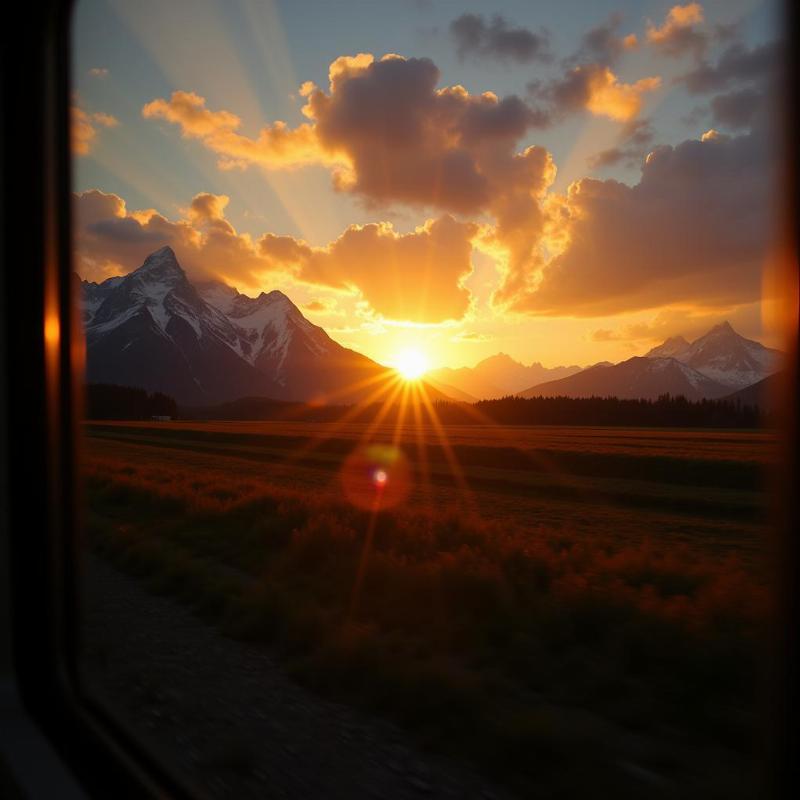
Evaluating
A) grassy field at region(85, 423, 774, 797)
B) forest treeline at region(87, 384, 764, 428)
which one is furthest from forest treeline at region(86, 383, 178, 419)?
grassy field at region(85, 423, 774, 797)

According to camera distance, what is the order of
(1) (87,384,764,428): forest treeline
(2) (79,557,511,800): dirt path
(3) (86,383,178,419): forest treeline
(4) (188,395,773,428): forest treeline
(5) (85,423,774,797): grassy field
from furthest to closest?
(3) (86,383,178,419): forest treeline, (1) (87,384,764,428): forest treeline, (4) (188,395,773,428): forest treeline, (5) (85,423,774,797): grassy field, (2) (79,557,511,800): dirt path

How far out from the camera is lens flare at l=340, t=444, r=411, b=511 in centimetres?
1334

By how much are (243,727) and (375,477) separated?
1703 cm

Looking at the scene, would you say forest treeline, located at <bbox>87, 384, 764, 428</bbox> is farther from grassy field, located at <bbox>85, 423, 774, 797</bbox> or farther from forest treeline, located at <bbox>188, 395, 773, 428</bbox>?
grassy field, located at <bbox>85, 423, 774, 797</bbox>

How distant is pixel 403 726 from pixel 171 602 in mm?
3366

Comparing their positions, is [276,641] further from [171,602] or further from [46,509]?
[46,509]

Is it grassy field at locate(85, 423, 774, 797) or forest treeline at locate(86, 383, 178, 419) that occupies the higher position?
forest treeline at locate(86, 383, 178, 419)

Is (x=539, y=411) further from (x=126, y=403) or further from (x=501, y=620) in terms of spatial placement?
(x=126, y=403)

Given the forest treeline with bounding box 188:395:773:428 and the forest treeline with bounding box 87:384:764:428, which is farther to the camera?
the forest treeline with bounding box 87:384:764:428

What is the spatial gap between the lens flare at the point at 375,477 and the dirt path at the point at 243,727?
16.9ft

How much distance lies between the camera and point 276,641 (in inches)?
184

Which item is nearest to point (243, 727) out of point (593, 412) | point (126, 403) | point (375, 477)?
point (375, 477)

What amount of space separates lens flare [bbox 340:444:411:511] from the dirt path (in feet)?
16.9

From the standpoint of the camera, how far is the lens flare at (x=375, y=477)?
43.8 ft
